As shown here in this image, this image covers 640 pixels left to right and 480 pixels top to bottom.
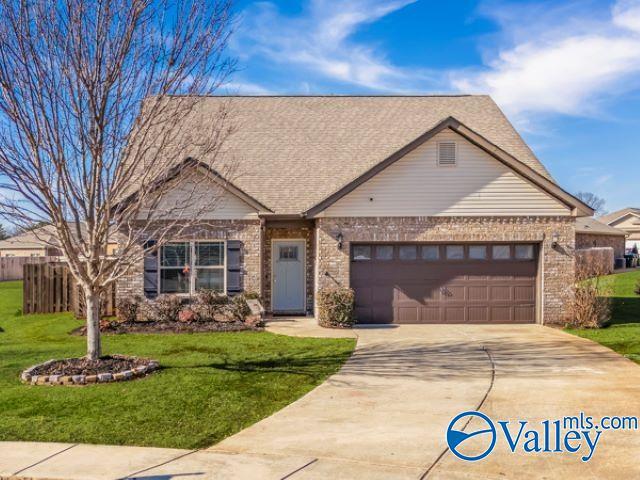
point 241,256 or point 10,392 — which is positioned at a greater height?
point 241,256

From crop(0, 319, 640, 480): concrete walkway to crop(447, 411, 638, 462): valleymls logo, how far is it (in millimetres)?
131

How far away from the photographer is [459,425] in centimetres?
704

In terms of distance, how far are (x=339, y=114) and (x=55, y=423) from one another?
16343 millimetres

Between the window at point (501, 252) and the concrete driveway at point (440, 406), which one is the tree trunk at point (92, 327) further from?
the window at point (501, 252)

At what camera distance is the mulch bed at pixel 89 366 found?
952cm

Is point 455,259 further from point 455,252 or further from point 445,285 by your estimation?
point 445,285

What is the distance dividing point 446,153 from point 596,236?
93.0 feet

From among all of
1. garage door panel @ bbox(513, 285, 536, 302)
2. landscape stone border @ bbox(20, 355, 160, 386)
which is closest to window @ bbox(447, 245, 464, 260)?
garage door panel @ bbox(513, 285, 536, 302)

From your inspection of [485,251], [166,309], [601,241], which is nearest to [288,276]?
[166,309]

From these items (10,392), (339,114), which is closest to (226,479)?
(10,392)

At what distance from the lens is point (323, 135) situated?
20281 mm

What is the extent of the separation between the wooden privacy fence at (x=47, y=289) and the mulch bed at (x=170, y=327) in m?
3.85

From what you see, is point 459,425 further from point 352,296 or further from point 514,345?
point 352,296

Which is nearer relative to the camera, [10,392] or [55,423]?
[55,423]
